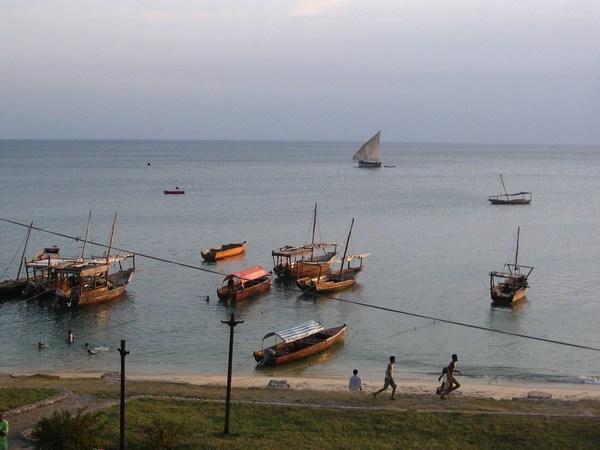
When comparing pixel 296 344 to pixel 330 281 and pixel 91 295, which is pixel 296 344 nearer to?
pixel 330 281

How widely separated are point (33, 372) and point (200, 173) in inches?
5269

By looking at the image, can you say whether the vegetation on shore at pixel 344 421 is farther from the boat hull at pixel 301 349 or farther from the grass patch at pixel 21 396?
the boat hull at pixel 301 349

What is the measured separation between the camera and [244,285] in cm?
4022

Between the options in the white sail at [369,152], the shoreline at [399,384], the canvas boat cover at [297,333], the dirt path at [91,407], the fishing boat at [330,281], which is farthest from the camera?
the white sail at [369,152]

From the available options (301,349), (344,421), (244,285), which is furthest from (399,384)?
(244,285)

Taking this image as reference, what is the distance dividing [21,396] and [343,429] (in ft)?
27.5

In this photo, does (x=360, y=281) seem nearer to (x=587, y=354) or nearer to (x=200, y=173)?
(x=587, y=354)

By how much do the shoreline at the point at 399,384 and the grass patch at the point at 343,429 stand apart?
23.3 ft

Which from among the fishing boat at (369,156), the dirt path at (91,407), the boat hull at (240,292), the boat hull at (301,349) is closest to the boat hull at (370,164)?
the fishing boat at (369,156)

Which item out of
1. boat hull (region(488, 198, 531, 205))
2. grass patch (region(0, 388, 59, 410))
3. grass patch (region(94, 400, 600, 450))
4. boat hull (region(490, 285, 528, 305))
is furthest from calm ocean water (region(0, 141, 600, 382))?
grass patch (region(94, 400, 600, 450))

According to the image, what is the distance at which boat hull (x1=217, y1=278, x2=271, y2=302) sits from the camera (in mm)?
39031

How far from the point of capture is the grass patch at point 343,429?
50.4 feet

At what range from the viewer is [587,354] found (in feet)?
102

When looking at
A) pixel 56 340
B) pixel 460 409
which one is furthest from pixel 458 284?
pixel 460 409
